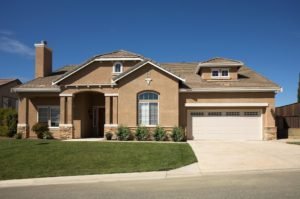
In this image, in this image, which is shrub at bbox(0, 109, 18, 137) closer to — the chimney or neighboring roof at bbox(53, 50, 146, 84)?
the chimney

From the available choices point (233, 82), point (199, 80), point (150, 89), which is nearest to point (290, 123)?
point (233, 82)

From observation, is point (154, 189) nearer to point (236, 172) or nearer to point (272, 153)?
point (236, 172)

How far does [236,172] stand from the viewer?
12.0 meters

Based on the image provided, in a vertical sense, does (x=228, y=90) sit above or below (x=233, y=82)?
below

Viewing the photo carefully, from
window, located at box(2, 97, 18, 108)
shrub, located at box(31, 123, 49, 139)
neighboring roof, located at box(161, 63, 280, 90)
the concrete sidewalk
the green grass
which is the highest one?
neighboring roof, located at box(161, 63, 280, 90)

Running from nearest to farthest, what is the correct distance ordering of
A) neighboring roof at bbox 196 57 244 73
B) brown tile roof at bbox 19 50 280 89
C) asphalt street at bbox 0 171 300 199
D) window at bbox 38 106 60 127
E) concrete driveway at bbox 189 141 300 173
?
asphalt street at bbox 0 171 300 199
concrete driveway at bbox 189 141 300 173
brown tile roof at bbox 19 50 280 89
neighboring roof at bbox 196 57 244 73
window at bbox 38 106 60 127

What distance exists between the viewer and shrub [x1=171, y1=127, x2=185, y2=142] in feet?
74.8

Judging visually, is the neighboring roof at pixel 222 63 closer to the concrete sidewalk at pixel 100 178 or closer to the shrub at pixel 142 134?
the shrub at pixel 142 134

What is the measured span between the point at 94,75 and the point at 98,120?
432 cm

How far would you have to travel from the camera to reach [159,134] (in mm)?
22969

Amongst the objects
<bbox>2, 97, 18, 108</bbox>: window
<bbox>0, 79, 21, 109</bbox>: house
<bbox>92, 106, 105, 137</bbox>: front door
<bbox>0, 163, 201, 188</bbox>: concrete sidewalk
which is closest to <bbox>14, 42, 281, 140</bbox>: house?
<bbox>92, 106, 105, 137</bbox>: front door

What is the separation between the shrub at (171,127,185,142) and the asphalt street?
11523mm

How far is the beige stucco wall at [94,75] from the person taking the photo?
25031 mm

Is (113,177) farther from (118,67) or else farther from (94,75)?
(118,67)
